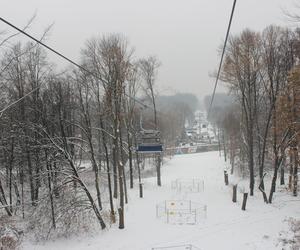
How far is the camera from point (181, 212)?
16516mm

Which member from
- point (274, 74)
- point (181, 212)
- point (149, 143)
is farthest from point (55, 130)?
point (274, 74)

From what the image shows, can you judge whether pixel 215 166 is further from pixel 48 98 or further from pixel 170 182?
pixel 48 98

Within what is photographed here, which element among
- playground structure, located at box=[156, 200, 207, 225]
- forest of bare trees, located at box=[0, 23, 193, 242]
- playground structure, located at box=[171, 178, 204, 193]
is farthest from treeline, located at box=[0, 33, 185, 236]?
playground structure, located at box=[171, 178, 204, 193]

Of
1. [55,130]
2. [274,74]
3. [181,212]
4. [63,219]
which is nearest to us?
[63,219]

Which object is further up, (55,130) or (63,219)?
(55,130)

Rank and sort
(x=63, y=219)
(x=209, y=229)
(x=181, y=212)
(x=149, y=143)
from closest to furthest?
(x=209, y=229), (x=63, y=219), (x=149, y=143), (x=181, y=212)

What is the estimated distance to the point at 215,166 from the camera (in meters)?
36.8

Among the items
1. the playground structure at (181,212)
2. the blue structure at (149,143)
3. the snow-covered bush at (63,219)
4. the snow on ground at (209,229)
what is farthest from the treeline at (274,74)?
the snow-covered bush at (63,219)

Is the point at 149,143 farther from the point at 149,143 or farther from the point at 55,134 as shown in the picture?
the point at 55,134

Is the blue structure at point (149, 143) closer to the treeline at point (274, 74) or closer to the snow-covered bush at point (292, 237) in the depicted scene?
the treeline at point (274, 74)

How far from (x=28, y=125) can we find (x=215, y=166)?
2572cm

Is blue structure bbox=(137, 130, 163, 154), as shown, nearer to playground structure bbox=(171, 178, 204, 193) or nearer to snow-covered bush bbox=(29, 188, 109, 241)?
snow-covered bush bbox=(29, 188, 109, 241)

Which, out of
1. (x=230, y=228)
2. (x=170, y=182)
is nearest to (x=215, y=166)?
(x=170, y=182)

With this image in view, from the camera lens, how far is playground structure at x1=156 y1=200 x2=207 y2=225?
1490 centimetres
